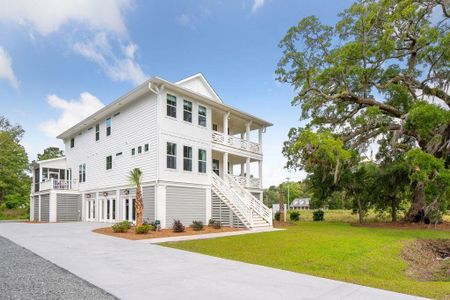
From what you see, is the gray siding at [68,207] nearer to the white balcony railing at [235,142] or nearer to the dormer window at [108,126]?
the dormer window at [108,126]

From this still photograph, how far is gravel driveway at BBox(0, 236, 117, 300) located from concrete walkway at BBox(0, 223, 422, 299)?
0.23 metres

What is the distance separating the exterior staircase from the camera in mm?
18578

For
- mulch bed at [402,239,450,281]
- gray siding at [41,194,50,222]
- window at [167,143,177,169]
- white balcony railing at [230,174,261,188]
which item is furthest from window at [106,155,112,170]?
mulch bed at [402,239,450,281]

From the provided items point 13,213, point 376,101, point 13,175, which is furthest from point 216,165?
point 13,175

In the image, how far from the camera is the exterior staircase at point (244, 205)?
61.0 feet

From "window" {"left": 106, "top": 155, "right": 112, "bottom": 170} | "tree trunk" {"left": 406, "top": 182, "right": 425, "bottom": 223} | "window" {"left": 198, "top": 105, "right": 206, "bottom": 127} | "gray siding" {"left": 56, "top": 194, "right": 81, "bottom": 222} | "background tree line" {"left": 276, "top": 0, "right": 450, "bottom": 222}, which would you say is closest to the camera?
Result: "background tree line" {"left": 276, "top": 0, "right": 450, "bottom": 222}

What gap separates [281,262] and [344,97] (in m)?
15.1

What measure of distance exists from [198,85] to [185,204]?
815 cm

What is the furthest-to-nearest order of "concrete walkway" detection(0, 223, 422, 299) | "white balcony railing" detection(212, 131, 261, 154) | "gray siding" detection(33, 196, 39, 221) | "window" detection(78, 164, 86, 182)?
1. "gray siding" detection(33, 196, 39, 221)
2. "window" detection(78, 164, 86, 182)
3. "white balcony railing" detection(212, 131, 261, 154)
4. "concrete walkway" detection(0, 223, 422, 299)

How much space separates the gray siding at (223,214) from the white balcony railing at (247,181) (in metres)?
3.04

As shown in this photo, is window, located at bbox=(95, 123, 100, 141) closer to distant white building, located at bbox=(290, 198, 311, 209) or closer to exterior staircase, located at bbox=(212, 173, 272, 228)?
exterior staircase, located at bbox=(212, 173, 272, 228)

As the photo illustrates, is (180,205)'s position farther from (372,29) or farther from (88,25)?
(372,29)

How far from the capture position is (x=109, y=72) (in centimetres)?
2492

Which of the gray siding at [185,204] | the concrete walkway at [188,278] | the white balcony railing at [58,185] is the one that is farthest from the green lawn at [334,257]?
the white balcony railing at [58,185]
